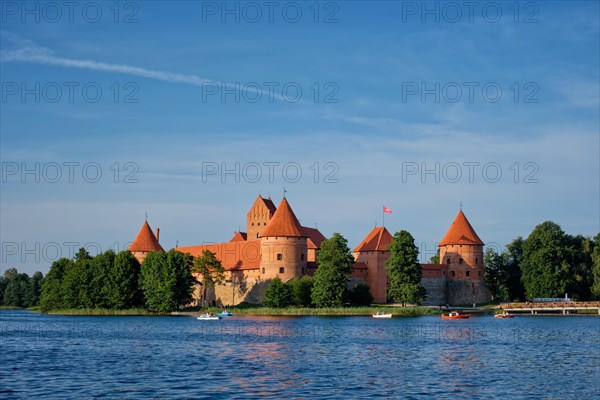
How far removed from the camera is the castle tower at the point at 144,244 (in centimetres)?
8838

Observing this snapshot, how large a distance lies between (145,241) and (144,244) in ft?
1.61

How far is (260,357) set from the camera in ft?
101

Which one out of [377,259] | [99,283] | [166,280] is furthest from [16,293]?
[377,259]

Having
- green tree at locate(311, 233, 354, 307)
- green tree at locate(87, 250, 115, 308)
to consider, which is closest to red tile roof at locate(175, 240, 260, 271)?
green tree at locate(87, 250, 115, 308)

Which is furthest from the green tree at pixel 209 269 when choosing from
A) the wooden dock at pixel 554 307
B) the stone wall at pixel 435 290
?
the wooden dock at pixel 554 307

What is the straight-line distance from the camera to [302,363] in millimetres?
28797

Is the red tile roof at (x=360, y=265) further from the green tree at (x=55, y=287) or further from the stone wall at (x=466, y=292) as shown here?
the green tree at (x=55, y=287)

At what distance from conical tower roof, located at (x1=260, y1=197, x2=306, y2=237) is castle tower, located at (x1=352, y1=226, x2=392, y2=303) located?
791 cm

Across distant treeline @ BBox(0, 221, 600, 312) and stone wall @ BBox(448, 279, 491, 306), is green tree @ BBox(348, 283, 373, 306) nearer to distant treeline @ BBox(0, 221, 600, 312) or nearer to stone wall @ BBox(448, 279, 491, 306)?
distant treeline @ BBox(0, 221, 600, 312)

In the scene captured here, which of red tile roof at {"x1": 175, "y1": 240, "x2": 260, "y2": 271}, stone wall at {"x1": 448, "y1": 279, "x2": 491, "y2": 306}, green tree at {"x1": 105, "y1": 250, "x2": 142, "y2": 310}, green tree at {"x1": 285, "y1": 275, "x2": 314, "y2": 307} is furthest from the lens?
red tile roof at {"x1": 175, "y1": 240, "x2": 260, "y2": 271}

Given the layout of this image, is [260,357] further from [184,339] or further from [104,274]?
[104,274]

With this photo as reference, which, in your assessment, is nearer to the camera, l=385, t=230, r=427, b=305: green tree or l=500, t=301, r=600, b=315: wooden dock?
l=385, t=230, r=427, b=305: green tree

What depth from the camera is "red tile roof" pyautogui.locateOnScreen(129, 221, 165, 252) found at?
88750 millimetres

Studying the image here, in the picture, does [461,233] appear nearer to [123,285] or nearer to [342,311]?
[342,311]
